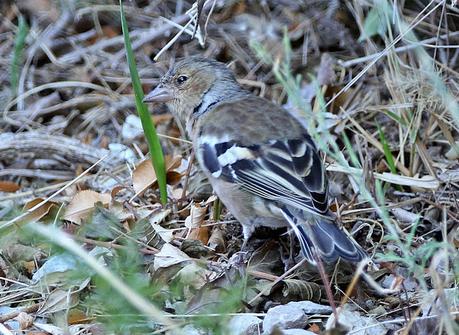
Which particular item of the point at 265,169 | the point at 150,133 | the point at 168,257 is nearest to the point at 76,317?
the point at 168,257

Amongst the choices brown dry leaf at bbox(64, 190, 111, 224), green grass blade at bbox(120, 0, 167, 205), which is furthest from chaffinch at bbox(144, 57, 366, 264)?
brown dry leaf at bbox(64, 190, 111, 224)

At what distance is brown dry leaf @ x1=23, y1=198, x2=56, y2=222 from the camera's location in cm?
471

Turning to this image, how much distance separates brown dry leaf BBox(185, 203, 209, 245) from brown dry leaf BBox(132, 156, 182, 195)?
17.0 inches

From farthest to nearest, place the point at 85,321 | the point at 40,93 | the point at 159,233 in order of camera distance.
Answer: the point at 40,93, the point at 159,233, the point at 85,321

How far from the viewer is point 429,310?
11.3 feet

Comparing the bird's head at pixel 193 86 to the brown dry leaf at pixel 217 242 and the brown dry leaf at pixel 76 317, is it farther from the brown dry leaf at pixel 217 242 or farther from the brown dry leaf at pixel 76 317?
the brown dry leaf at pixel 76 317

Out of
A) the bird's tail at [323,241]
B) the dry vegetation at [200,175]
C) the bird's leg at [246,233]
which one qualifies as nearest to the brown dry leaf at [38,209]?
the dry vegetation at [200,175]

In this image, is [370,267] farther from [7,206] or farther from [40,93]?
[40,93]

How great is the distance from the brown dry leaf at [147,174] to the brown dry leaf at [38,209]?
1.56 ft

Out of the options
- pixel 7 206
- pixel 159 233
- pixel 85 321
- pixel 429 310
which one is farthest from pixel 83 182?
pixel 429 310

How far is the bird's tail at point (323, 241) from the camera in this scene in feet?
12.2

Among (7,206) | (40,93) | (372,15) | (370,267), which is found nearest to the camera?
(370,267)

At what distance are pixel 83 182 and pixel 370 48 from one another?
2.09m

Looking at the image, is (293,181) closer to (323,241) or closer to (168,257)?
(323,241)
